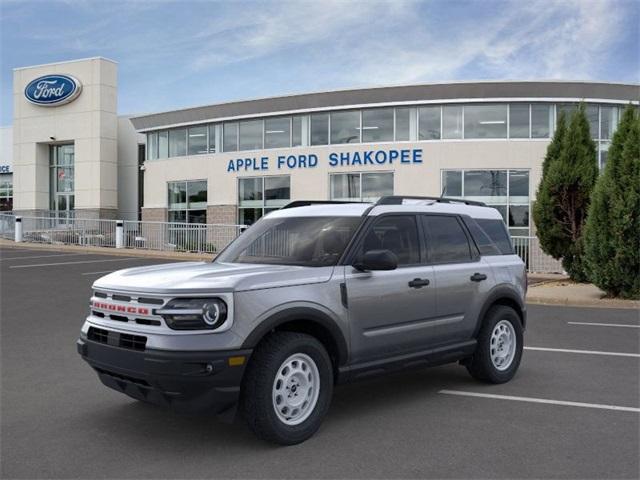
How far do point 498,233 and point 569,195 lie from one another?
10.6 m

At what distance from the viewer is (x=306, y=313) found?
478 centimetres

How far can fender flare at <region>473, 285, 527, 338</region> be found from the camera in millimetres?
6348

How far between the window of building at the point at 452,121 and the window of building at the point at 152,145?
49.2ft

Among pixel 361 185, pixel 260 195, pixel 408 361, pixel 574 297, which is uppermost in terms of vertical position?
pixel 361 185

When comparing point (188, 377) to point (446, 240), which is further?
point (446, 240)

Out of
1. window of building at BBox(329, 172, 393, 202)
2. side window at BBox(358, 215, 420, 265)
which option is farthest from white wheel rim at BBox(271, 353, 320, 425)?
window of building at BBox(329, 172, 393, 202)

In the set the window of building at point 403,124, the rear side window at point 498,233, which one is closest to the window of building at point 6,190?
the window of building at point 403,124

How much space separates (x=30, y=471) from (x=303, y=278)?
2.19m

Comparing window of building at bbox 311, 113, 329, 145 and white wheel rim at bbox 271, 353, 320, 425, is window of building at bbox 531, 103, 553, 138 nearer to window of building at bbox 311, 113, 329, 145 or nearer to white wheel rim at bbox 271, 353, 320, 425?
window of building at bbox 311, 113, 329, 145

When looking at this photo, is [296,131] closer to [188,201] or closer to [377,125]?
[377,125]

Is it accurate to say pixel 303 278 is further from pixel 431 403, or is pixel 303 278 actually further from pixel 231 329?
pixel 431 403

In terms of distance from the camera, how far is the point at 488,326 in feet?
21.0

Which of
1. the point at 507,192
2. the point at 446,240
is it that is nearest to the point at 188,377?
the point at 446,240

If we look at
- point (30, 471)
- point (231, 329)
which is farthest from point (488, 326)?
point (30, 471)
